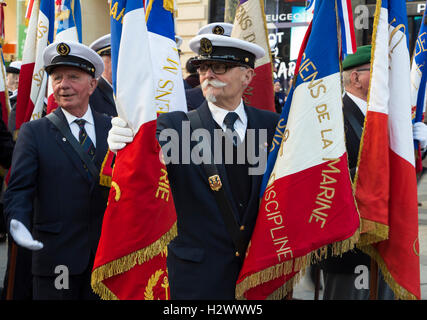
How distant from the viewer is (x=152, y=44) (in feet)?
14.1

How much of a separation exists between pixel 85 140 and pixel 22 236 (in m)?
0.90

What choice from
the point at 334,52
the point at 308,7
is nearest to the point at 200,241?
the point at 334,52

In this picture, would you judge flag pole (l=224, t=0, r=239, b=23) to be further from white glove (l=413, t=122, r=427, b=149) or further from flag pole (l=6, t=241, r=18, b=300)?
flag pole (l=6, t=241, r=18, b=300)

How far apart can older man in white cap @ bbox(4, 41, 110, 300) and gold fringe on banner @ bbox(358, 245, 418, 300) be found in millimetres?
1560

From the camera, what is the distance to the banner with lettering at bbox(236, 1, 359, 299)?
310 centimetres

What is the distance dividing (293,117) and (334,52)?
40 centimetres

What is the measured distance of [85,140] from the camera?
3.99 m

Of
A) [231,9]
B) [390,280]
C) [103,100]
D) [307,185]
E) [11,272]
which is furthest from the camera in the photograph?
[231,9]

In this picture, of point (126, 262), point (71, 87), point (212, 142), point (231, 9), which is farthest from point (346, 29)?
point (231, 9)

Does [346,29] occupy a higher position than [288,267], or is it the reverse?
[346,29]

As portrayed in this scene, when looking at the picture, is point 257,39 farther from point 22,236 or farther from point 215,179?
point 22,236

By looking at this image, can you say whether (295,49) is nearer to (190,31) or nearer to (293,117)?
(190,31)

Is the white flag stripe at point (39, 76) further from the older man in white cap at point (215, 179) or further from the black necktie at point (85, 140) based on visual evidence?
the older man in white cap at point (215, 179)

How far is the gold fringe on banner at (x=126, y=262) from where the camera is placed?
122 inches
